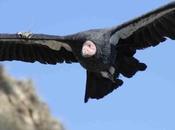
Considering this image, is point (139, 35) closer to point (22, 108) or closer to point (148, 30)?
point (148, 30)

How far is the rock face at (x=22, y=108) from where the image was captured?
299ft

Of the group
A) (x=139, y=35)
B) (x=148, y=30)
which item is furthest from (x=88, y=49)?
(x=148, y=30)

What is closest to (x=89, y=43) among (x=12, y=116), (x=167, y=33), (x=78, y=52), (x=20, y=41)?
(x=78, y=52)

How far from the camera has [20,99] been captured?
93.6m

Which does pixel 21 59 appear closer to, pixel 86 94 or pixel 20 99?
pixel 86 94

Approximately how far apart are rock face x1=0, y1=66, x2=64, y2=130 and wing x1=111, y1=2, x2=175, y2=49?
67189mm

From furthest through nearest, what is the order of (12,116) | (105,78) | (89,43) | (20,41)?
(12,116) → (20,41) → (105,78) → (89,43)

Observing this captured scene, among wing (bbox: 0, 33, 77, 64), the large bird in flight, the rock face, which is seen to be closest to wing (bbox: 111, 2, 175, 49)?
the large bird in flight

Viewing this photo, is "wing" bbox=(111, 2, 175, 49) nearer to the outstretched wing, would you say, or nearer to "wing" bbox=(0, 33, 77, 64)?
the outstretched wing

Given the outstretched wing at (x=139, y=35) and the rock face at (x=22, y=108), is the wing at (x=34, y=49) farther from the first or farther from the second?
the rock face at (x=22, y=108)

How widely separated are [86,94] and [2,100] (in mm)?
72420

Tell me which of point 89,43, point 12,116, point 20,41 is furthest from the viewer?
point 12,116

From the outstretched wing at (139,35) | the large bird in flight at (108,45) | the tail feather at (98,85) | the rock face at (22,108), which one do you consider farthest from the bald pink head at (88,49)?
the rock face at (22,108)

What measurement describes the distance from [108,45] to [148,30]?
Answer: 4.21ft
